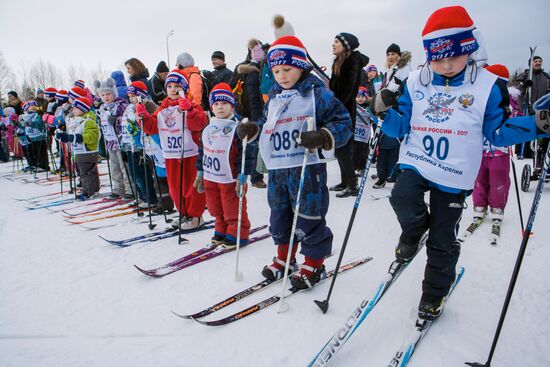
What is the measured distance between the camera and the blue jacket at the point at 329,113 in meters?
2.63

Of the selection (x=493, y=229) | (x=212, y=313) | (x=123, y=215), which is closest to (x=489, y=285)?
(x=493, y=229)

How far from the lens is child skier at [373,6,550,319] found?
2.03m

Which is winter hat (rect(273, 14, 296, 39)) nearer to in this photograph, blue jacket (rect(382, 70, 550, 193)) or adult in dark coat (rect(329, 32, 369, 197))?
adult in dark coat (rect(329, 32, 369, 197))

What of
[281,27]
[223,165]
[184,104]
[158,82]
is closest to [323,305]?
[223,165]

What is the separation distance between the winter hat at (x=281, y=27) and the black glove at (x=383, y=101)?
324 cm

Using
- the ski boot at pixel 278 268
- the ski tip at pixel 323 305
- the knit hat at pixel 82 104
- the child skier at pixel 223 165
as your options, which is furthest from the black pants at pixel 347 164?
the knit hat at pixel 82 104

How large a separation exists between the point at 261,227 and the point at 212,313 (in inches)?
82.3

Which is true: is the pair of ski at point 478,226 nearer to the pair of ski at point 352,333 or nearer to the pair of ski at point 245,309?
the pair of ski at point 245,309

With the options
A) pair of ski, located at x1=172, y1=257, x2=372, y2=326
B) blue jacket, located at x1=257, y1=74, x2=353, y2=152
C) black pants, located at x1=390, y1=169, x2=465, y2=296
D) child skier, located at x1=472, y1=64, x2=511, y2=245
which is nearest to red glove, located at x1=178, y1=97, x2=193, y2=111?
blue jacket, located at x1=257, y1=74, x2=353, y2=152

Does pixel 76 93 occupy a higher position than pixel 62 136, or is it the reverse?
pixel 76 93

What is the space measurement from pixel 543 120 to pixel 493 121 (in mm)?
292

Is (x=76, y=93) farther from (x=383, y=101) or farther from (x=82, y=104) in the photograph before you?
(x=383, y=101)

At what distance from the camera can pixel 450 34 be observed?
2010 mm

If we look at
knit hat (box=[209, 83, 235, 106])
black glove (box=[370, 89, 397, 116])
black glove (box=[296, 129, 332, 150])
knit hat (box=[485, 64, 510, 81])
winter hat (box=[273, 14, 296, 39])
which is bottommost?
black glove (box=[296, 129, 332, 150])
